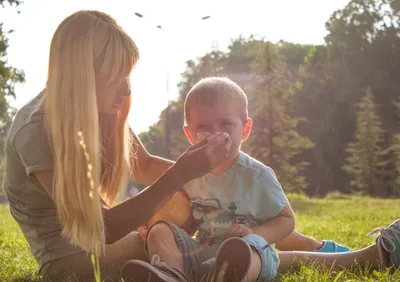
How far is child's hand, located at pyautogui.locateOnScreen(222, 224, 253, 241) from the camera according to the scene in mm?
3184

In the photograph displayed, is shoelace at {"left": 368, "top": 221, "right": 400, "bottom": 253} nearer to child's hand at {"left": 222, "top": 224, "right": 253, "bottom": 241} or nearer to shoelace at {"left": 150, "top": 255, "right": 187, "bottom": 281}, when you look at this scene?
child's hand at {"left": 222, "top": 224, "right": 253, "bottom": 241}

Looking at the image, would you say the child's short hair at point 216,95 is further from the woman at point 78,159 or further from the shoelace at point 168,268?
the shoelace at point 168,268

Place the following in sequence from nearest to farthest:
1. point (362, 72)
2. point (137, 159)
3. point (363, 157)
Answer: point (137, 159) → point (363, 157) → point (362, 72)

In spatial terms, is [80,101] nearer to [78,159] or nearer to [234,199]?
[78,159]

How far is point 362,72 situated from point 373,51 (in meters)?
1.84

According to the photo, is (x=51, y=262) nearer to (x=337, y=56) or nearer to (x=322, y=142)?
(x=322, y=142)

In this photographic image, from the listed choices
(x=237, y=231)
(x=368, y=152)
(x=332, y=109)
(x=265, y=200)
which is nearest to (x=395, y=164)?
(x=368, y=152)

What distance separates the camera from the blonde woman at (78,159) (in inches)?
117

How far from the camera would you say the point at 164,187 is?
2.93m

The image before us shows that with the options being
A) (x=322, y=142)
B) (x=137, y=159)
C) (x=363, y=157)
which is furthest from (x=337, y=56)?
(x=137, y=159)

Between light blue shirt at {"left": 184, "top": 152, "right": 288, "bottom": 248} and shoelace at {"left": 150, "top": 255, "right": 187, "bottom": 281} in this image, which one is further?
→ light blue shirt at {"left": 184, "top": 152, "right": 288, "bottom": 248}

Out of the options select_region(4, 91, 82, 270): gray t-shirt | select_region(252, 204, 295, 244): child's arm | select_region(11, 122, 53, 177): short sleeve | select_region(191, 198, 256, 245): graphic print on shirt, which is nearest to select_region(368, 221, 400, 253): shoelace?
select_region(252, 204, 295, 244): child's arm

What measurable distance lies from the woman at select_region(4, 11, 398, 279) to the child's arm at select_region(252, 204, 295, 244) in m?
0.59

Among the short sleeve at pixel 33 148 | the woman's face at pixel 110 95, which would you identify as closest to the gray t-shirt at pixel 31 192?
the short sleeve at pixel 33 148
